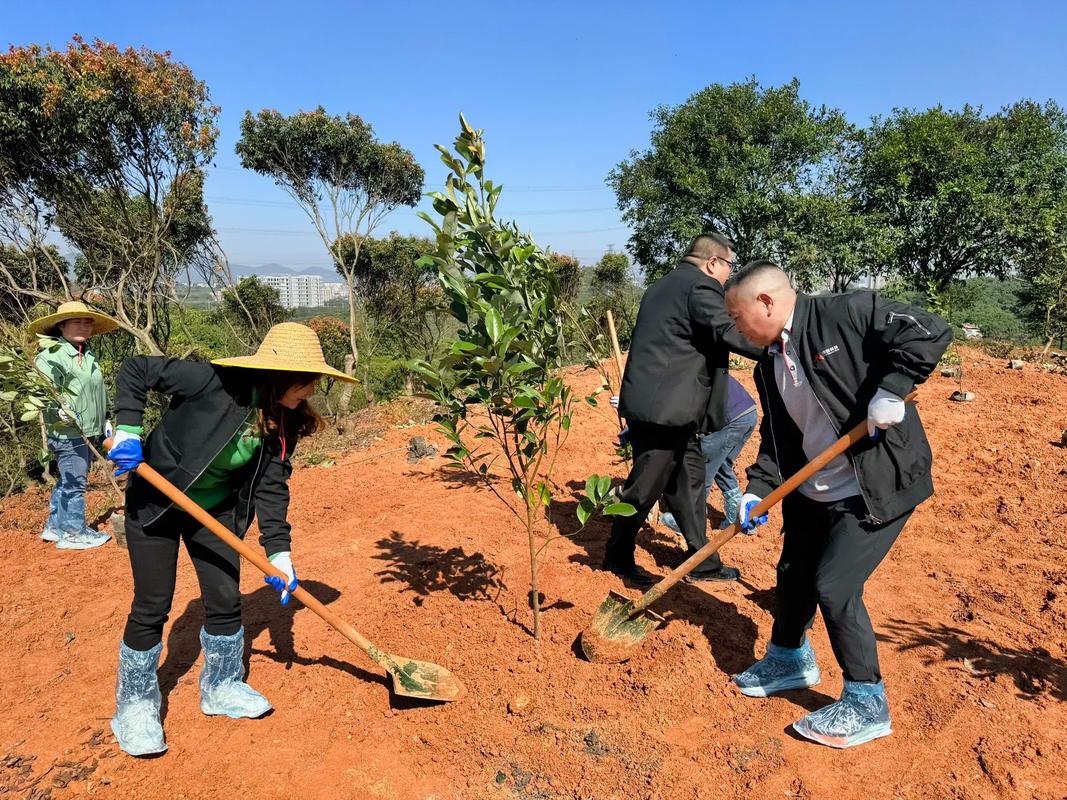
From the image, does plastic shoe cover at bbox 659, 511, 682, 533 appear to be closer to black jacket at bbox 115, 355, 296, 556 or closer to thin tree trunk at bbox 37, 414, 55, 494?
black jacket at bbox 115, 355, 296, 556

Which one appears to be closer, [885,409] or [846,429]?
[885,409]

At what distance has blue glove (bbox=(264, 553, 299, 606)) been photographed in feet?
8.71

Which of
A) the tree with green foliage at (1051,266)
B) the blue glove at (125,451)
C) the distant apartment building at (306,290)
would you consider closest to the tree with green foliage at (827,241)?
the tree with green foliage at (1051,266)

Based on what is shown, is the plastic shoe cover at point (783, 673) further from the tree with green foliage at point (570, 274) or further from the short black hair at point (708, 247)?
the tree with green foliage at point (570, 274)

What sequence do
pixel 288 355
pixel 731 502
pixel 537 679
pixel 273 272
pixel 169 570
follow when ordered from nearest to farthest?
pixel 288 355
pixel 169 570
pixel 537 679
pixel 731 502
pixel 273 272

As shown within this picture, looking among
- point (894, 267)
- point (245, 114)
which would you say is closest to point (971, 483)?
point (894, 267)

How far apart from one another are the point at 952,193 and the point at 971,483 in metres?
12.5

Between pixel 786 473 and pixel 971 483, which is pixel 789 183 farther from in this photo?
pixel 786 473

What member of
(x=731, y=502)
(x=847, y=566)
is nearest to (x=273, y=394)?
(x=847, y=566)

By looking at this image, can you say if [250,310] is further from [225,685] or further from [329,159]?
[225,685]

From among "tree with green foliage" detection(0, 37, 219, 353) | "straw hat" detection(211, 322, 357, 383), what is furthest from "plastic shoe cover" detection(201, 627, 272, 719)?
"tree with green foliage" detection(0, 37, 219, 353)

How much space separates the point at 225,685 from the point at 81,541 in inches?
125

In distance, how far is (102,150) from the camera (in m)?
8.22

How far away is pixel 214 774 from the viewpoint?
2559 millimetres
